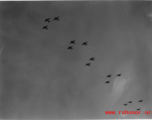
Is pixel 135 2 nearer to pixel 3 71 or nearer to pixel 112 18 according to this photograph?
pixel 112 18

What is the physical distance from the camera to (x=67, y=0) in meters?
70.2

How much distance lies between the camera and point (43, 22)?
74812 mm

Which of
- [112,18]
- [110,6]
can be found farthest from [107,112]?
[110,6]

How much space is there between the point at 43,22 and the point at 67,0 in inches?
658

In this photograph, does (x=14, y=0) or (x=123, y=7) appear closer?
(x=14, y=0)

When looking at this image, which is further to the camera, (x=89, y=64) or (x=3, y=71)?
(x=89, y=64)

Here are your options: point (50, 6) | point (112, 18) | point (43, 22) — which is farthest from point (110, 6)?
point (43, 22)

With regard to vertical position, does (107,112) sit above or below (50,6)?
below

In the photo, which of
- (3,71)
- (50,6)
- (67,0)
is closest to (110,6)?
(67,0)

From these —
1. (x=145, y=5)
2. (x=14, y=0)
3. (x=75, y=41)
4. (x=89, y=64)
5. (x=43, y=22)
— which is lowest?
(x=89, y=64)

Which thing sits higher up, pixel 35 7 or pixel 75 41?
pixel 35 7

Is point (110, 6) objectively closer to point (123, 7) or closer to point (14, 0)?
point (123, 7)

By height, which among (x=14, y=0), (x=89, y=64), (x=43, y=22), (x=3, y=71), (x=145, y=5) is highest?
(x=145, y=5)

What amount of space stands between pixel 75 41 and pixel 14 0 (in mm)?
35677
